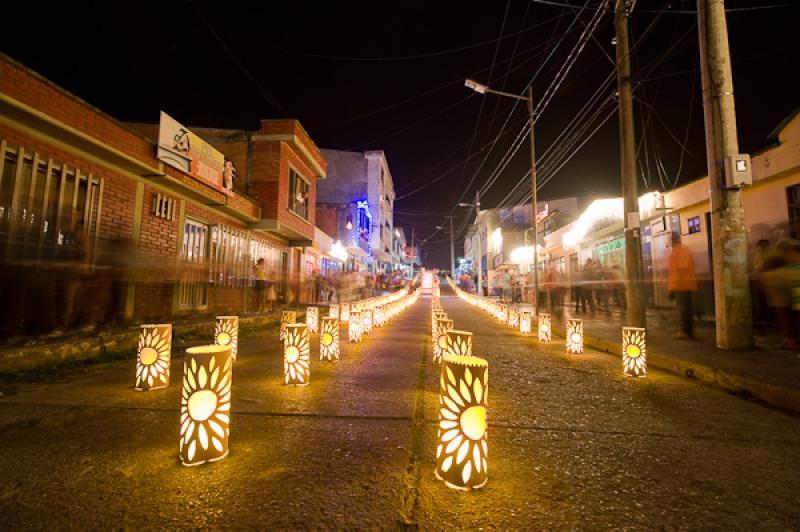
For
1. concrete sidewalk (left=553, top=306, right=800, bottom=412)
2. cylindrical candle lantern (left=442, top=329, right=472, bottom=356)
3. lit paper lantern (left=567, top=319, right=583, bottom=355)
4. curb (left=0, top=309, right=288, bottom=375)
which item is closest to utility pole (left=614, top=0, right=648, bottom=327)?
concrete sidewalk (left=553, top=306, right=800, bottom=412)

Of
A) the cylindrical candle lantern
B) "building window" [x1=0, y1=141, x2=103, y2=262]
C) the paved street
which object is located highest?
"building window" [x1=0, y1=141, x2=103, y2=262]

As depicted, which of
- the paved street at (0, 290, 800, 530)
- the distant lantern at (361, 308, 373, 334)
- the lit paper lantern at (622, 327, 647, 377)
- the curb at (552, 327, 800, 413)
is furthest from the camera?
the distant lantern at (361, 308, 373, 334)

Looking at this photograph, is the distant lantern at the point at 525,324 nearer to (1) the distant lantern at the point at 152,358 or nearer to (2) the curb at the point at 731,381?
(2) the curb at the point at 731,381

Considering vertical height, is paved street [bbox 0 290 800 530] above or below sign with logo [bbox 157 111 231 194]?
below

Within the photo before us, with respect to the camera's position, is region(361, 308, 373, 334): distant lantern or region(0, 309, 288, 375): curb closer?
region(0, 309, 288, 375): curb

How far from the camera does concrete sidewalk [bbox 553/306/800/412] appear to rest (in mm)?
3598

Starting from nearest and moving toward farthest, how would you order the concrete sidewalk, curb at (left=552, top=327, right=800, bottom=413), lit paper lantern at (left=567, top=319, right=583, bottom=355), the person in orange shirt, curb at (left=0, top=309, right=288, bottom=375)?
1. curb at (left=552, top=327, right=800, bottom=413)
2. the concrete sidewalk
3. curb at (left=0, top=309, right=288, bottom=375)
4. lit paper lantern at (left=567, top=319, right=583, bottom=355)
5. the person in orange shirt

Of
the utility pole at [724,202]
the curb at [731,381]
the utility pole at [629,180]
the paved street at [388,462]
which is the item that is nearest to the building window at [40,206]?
the paved street at [388,462]

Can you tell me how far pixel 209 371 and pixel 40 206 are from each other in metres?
6.75

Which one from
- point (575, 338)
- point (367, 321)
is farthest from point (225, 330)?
point (575, 338)

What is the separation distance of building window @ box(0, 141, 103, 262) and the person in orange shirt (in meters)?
11.2

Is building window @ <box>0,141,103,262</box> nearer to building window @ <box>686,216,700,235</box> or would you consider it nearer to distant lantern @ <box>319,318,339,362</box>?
distant lantern @ <box>319,318,339,362</box>

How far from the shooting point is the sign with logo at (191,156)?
861 centimetres

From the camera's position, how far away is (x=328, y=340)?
5191 millimetres
